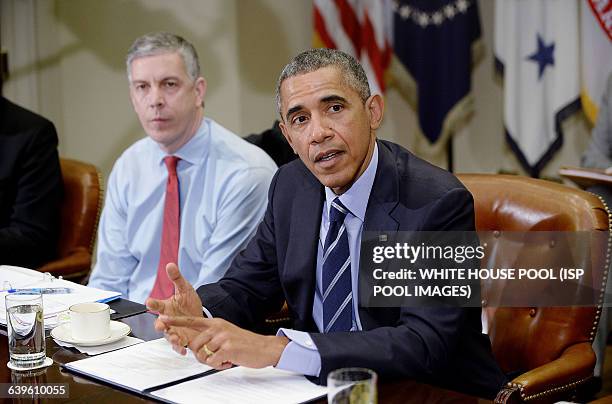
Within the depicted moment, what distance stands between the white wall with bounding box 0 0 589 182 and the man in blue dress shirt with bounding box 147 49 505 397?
2519 millimetres

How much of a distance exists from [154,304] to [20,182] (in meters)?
1.92

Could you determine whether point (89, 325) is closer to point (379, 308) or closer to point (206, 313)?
point (206, 313)

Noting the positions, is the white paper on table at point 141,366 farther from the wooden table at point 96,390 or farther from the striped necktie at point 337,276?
the striped necktie at point 337,276

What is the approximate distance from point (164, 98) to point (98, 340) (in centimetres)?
125

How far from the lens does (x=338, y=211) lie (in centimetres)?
206

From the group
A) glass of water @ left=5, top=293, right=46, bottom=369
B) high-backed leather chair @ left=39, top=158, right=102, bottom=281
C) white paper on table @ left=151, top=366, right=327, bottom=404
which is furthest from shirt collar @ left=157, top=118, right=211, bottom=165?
white paper on table @ left=151, top=366, right=327, bottom=404

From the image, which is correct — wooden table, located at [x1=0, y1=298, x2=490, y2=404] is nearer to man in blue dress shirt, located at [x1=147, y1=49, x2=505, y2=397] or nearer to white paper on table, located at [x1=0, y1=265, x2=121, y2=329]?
man in blue dress shirt, located at [x1=147, y1=49, x2=505, y2=397]

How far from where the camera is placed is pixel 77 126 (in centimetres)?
518

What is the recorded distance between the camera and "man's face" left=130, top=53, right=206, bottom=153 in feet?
9.66

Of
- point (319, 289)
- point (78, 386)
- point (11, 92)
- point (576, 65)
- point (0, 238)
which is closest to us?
point (78, 386)

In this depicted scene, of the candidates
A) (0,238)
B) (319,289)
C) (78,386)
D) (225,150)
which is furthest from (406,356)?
(0,238)

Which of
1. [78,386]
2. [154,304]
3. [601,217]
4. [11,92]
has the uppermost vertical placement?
[11,92]

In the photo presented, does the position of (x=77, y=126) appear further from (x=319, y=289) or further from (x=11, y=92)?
(x=319, y=289)

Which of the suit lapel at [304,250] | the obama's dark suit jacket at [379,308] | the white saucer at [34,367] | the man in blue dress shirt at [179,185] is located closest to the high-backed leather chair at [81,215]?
the man in blue dress shirt at [179,185]
